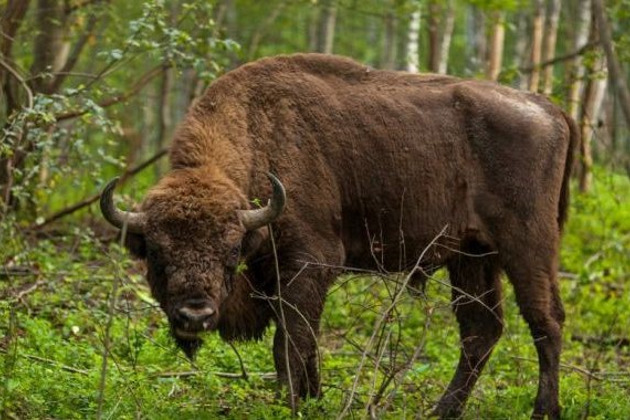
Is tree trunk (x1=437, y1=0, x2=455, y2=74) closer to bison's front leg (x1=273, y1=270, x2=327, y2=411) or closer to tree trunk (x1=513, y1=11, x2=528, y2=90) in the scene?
tree trunk (x1=513, y1=11, x2=528, y2=90)

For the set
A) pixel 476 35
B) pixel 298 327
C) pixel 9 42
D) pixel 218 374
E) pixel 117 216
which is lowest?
pixel 218 374

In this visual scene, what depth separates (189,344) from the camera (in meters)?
7.36

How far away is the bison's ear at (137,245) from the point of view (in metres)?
7.31

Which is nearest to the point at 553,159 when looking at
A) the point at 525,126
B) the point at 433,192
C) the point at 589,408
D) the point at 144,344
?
the point at 525,126

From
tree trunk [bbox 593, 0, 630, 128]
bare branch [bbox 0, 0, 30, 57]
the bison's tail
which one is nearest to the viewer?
tree trunk [bbox 593, 0, 630, 128]

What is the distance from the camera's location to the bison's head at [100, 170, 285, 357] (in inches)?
269

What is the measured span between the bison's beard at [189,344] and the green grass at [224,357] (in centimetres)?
33

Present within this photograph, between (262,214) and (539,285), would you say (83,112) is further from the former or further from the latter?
(539,285)

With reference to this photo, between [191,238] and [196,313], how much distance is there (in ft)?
1.81

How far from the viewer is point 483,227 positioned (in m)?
8.77

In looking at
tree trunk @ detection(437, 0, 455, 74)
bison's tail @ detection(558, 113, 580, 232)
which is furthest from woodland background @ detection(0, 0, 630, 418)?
tree trunk @ detection(437, 0, 455, 74)

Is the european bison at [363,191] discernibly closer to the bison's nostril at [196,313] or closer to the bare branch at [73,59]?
the bison's nostril at [196,313]

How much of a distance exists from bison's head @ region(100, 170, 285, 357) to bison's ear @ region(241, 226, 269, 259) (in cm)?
1

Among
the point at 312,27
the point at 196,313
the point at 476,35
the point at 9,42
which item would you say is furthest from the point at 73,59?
the point at 312,27
